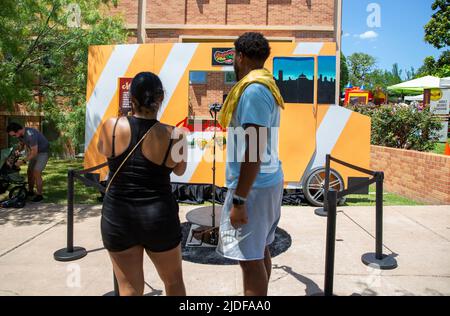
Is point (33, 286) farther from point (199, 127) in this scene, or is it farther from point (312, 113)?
point (312, 113)

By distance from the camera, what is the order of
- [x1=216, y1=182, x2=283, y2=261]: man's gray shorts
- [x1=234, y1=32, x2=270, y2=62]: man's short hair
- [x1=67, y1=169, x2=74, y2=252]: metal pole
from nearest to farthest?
[x1=216, y1=182, x2=283, y2=261]: man's gray shorts, [x1=234, y1=32, x2=270, y2=62]: man's short hair, [x1=67, y1=169, x2=74, y2=252]: metal pole

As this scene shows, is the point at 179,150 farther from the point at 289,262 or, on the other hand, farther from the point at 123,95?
the point at 123,95

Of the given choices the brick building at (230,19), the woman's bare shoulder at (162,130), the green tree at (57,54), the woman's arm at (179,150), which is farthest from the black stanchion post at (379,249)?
the brick building at (230,19)

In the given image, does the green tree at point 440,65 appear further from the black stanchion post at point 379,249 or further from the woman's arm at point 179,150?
the woman's arm at point 179,150

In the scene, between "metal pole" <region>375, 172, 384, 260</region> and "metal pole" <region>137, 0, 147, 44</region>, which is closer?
"metal pole" <region>375, 172, 384, 260</region>

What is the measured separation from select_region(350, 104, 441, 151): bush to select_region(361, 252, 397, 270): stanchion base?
19.4ft

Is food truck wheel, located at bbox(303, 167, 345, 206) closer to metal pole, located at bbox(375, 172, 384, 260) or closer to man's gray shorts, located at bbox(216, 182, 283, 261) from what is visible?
metal pole, located at bbox(375, 172, 384, 260)

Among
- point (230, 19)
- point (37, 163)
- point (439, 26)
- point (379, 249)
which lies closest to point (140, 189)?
point (379, 249)

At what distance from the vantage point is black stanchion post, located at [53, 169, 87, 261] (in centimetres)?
422

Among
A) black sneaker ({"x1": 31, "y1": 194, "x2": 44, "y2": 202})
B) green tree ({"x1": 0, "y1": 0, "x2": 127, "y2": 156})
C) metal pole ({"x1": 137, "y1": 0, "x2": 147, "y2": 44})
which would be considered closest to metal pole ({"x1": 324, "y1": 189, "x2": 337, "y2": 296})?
black sneaker ({"x1": 31, "y1": 194, "x2": 44, "y2": 202})

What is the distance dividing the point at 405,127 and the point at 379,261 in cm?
622

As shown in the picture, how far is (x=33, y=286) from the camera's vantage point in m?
3.60

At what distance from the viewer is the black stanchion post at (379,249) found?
410cm

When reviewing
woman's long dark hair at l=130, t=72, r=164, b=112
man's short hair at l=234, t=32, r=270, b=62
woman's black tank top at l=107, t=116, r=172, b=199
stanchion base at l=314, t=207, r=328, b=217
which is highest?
man's short hair at l=234, t=32, r=270, b=62
